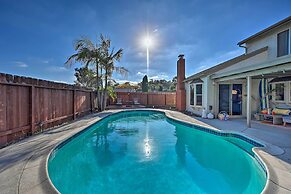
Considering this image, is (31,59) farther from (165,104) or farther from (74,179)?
(165,104)

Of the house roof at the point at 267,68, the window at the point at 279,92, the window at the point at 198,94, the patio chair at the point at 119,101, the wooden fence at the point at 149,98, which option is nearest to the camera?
the house roof at the point at 267,68

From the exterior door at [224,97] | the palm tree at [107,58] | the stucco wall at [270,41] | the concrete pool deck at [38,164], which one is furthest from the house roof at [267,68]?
the palm tree at [107,58]

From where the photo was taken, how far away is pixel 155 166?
4590 mm

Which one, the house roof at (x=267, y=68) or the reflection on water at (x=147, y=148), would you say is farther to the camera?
the house roof at (x=267, y=68)

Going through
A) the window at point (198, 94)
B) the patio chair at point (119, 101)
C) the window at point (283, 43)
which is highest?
the window at point (283, 43)

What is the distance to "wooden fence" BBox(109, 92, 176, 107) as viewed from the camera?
21.1m

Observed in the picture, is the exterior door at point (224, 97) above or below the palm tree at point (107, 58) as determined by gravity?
below

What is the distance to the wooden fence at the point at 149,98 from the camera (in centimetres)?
2106

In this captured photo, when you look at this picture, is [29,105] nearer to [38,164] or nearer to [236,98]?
[38,164]

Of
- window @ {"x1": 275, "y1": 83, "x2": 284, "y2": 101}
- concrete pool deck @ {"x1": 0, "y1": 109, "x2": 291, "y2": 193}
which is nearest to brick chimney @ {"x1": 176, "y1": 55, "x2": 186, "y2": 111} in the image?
window @ {"x1": 275, "y1": 83, "x2": 284, "y2": 101}

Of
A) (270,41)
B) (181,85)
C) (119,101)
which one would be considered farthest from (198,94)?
(119,101)

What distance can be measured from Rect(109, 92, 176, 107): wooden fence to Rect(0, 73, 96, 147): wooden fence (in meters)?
11.8

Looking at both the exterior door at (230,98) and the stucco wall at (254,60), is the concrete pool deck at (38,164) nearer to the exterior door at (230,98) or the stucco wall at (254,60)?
the exterior door at (230,98)

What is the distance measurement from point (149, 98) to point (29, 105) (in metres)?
16.1
